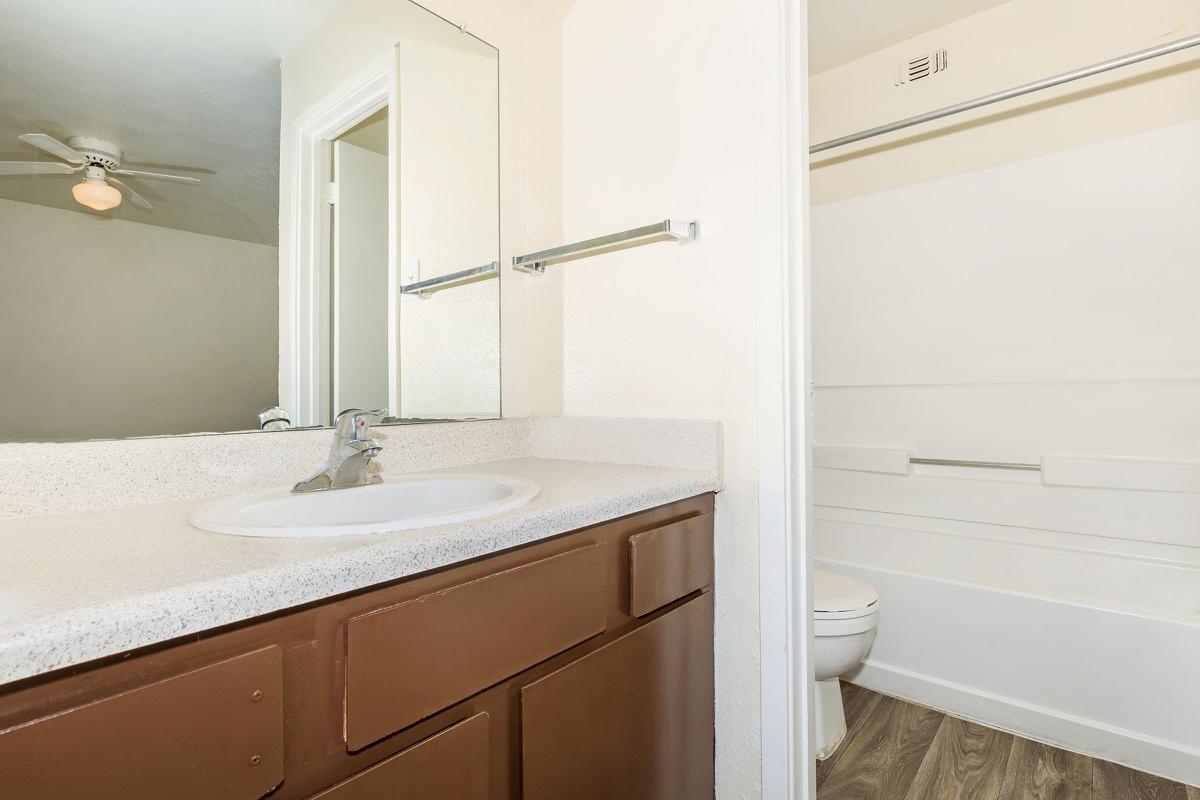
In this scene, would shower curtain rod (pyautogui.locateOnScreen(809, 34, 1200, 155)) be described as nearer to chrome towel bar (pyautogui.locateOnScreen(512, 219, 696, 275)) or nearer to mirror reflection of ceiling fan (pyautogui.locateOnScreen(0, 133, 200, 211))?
chrome towel bar (pyautogui.locateOnScreen(512, 219, 696, 275))

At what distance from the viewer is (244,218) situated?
0.99 m

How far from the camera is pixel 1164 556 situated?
67.0 inches

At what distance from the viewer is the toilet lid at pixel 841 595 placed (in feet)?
5.10

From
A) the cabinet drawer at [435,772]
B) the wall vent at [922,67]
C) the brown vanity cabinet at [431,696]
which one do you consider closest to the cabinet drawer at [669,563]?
the brown vanity cabinet at [431,696]

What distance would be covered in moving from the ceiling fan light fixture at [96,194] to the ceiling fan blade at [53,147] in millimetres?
31

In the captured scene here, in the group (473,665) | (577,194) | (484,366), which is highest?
(577,194)

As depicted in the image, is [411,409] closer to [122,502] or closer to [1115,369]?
[122,502]

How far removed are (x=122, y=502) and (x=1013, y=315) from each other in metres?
2.41

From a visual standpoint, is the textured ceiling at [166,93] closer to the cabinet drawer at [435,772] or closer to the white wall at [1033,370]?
the cabinet drawer at [435,772]

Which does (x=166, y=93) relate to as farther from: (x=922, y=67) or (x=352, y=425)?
(x=922, y=67)

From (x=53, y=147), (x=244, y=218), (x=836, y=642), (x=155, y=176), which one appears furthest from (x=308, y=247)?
(x=836, y=642)

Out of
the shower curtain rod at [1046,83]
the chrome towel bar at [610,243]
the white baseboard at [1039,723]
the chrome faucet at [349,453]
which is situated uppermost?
the shower curtain rod at [1046,83]

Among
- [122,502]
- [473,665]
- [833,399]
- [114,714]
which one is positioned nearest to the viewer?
[114,714]

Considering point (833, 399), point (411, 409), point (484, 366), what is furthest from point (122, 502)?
point (833, 399)
